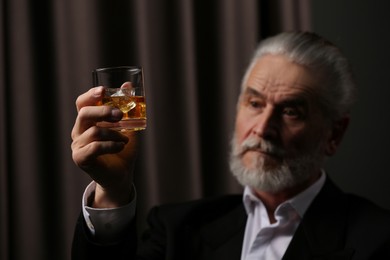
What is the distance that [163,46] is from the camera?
77.1 inches

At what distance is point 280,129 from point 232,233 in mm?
350

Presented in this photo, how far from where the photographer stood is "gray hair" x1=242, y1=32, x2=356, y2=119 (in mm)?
1674

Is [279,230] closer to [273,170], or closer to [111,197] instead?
[273,170]

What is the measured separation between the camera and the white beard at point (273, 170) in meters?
1.60

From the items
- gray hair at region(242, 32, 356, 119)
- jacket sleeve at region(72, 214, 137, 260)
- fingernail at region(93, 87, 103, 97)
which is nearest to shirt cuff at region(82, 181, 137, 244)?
jacket sleeve at region(72, 214, 137, 260)

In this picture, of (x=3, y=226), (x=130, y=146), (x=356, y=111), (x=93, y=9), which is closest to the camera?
(x=130, y=146)

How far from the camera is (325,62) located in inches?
66.4

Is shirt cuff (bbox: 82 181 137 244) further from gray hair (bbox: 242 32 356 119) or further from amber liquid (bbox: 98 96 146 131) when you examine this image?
gray hair (bbox: 242 32 356 119)

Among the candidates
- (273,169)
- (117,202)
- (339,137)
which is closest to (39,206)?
(117,202)

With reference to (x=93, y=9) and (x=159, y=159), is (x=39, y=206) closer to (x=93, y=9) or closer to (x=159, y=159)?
(x=159, y=159)

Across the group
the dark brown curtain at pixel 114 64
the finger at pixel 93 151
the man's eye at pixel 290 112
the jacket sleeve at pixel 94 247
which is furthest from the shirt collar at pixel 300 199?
the finger at pixel 93 151

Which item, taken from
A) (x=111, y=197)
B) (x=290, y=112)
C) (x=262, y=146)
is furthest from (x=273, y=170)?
(x=111, y=197)

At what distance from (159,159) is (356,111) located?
80 cm

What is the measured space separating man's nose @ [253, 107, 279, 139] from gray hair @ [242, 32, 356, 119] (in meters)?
0.17
